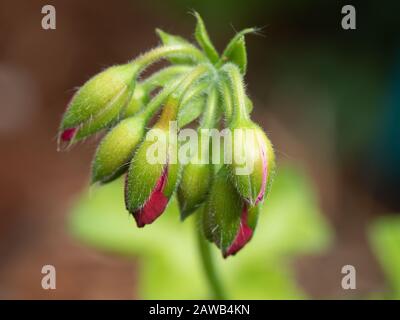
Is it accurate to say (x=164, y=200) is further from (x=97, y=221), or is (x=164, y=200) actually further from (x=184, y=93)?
(x=97, y=221)

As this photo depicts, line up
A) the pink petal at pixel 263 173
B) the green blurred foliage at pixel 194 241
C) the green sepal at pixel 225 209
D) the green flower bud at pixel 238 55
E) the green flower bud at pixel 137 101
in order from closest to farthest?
the pink petal at pixel 263 173 → the green sepal at pixel 225 209 → the green flower bud at pixel 238 55 → the green flower bud at pixel 137 101 → the green blurred foliage at pixel 194 241

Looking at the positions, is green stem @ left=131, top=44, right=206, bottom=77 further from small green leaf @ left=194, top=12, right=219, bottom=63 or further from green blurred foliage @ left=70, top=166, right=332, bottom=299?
green blurred foliage @ left=70, top=166, right=332, bottom=299

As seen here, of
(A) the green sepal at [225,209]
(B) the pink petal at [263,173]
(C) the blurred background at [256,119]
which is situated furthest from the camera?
(C) the blurred background at [256,119]

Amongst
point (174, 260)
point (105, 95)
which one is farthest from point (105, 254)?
point (105, 95)

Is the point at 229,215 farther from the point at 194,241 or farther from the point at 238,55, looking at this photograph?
the point at 194,241

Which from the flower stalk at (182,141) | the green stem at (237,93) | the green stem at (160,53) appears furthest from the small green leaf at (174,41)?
the green stem at (237,93)

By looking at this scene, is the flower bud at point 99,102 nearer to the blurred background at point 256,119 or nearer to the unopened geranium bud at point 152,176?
the unopened geranium bud at point 152,176
